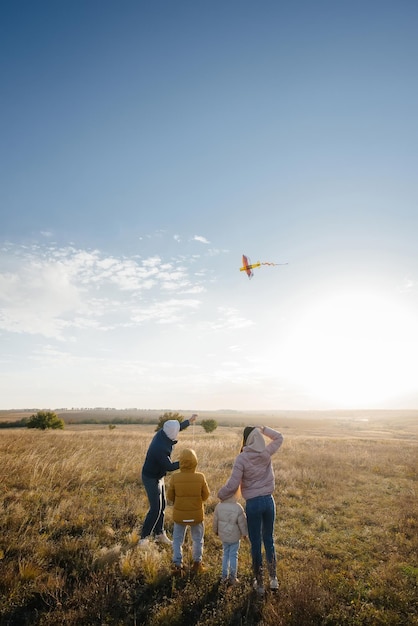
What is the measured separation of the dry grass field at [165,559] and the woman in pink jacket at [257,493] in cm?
40

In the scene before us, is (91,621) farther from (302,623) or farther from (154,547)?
(302,623)

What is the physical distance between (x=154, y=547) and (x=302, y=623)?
2.99 m

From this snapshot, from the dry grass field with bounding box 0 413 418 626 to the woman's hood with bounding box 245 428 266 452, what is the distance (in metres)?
1.91

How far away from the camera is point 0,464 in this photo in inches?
419

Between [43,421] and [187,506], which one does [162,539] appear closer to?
[187,506]

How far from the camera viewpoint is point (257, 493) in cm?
518

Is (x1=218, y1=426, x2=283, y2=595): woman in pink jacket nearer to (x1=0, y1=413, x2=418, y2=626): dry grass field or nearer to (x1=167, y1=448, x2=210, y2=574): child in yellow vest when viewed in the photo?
(x1=0, y1=413, x2=418, y2=626): dry grass field

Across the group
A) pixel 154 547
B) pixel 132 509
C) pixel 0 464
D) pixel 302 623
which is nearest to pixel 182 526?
pixel 154 547

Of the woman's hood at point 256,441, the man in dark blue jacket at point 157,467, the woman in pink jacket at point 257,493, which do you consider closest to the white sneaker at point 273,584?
the woman in pink jacket at point 257,493

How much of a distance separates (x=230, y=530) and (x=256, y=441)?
4.39 ft

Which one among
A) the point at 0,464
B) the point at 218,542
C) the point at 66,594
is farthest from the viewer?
the point at 0,464

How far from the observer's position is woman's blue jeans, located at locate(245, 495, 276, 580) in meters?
5.12

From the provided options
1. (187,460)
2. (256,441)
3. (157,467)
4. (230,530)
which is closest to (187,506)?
(187,460)

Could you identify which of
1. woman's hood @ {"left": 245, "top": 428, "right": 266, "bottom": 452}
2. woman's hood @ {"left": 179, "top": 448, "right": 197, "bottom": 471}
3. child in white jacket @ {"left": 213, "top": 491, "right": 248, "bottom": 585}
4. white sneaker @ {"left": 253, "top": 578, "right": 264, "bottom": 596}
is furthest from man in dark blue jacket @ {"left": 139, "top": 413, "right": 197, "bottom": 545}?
A: white sneaker @ {"left": 253, "top": 578, "right": 264, "bottom": 596}
